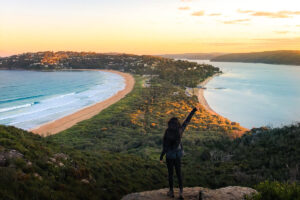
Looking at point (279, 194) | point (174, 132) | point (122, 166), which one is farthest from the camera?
point (122, 166)

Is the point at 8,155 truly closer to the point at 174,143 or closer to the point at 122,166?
the point at 174,143

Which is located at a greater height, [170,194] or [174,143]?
[174,143]

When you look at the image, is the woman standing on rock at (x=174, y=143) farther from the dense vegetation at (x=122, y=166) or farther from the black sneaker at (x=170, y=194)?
the dense vegetation at (x=122, y=166)

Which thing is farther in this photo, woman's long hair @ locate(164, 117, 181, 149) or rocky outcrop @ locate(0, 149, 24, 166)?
rocky outcrop @ locate(0, 149, 24, 166)

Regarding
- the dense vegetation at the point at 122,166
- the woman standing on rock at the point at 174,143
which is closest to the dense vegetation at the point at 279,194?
the dense vegetation at the point at 122,166

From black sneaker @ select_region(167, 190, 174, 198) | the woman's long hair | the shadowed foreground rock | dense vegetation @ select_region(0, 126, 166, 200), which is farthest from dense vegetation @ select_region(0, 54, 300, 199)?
the woman's long hair

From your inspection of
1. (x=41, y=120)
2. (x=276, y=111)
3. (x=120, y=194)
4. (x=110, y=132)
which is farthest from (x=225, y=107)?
(x=120, y=194)

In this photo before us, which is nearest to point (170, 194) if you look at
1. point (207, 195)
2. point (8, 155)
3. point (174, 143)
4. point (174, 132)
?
point (207, 195)

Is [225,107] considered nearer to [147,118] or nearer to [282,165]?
[147,118]

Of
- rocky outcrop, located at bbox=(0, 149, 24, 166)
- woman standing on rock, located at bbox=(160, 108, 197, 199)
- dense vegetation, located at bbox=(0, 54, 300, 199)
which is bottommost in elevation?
dense vegetation, located at bbox=(0, 54, 300, 199)

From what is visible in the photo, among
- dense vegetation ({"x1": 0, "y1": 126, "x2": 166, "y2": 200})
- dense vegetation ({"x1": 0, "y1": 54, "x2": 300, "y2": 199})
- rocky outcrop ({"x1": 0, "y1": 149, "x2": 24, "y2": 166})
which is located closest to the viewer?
dense vegetation ({"x1": 0, "y1": 126, "x2": 166, "y2": 200})

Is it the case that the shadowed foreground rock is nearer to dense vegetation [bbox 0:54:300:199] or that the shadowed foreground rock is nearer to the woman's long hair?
dense vegetation [bbox 0:54:300:199]

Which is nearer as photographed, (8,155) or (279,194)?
(279,194)
